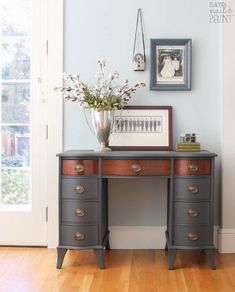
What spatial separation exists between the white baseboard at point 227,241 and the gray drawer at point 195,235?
1.39 feet

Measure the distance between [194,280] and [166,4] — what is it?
2061mm

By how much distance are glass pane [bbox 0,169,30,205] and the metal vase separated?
714 millimetres

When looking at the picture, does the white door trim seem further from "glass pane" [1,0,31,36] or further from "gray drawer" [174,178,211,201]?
"gray drawer" [174,178,211,201]

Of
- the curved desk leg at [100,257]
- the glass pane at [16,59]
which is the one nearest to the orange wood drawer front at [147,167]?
the curved desk leg at [100,257]

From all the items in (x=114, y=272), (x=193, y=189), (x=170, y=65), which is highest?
(x=170, y=65)

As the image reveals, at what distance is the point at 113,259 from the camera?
9.36 ft

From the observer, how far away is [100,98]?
2.82 meters

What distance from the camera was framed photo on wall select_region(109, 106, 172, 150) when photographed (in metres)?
3.03

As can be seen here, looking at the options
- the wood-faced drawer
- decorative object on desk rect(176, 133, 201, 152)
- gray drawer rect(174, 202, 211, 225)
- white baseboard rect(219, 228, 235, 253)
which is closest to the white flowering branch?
the wood-faced drawer

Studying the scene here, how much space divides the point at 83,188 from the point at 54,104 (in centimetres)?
80

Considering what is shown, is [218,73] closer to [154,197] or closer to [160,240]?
[154,197]

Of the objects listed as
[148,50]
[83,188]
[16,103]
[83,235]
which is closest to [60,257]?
[83,235]

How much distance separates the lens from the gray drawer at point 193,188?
2.62m

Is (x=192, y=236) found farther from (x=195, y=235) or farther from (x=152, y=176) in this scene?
(x=152, y=176)
